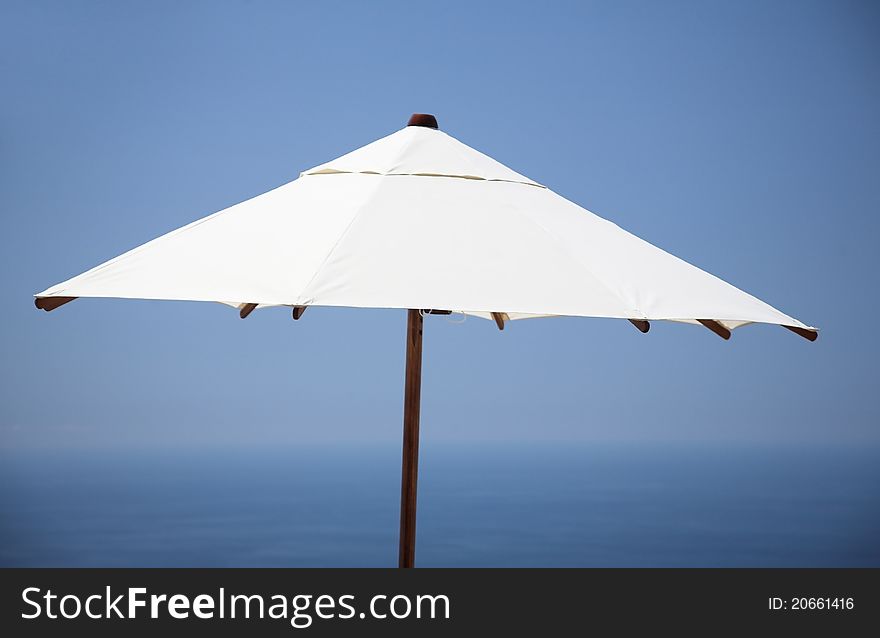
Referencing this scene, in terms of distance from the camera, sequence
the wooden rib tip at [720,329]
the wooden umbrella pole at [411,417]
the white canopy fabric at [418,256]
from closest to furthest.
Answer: the white canopy fabric at [418,256] → the wooden rib tip at [720,329] → the wooden umbrella pole at [411,417]

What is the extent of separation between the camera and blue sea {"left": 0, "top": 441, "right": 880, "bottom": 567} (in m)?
11.6

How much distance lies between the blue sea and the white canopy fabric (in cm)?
568

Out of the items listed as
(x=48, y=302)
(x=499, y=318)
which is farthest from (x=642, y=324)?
(x=499, y=318)

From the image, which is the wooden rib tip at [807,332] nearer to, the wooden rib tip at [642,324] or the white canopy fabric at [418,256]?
the white canopy fabric at [418,256]

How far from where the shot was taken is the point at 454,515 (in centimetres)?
1393

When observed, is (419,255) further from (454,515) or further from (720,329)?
(454,515)

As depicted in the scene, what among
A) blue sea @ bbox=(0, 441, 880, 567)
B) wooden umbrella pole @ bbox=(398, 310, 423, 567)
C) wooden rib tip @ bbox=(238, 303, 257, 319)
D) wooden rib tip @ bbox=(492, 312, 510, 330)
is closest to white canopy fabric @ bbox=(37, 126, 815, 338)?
wooden umbrella pole @ bbox=(398, 310, 423, 567)

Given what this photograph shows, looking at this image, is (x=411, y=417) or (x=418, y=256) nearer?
(x=418, y=256)

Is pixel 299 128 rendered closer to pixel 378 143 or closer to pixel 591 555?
pixel 591 555

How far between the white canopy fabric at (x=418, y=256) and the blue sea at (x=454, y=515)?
224 inches

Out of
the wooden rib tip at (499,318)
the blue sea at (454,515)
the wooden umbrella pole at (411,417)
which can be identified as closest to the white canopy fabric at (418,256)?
the wooden umbrella pole at (411,417)

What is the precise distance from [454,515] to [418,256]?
10.9 metres

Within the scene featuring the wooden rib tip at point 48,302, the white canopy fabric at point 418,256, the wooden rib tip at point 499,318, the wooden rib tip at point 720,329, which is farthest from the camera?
the wooden rib tip at point 499,318

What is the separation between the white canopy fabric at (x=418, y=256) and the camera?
3.27m
